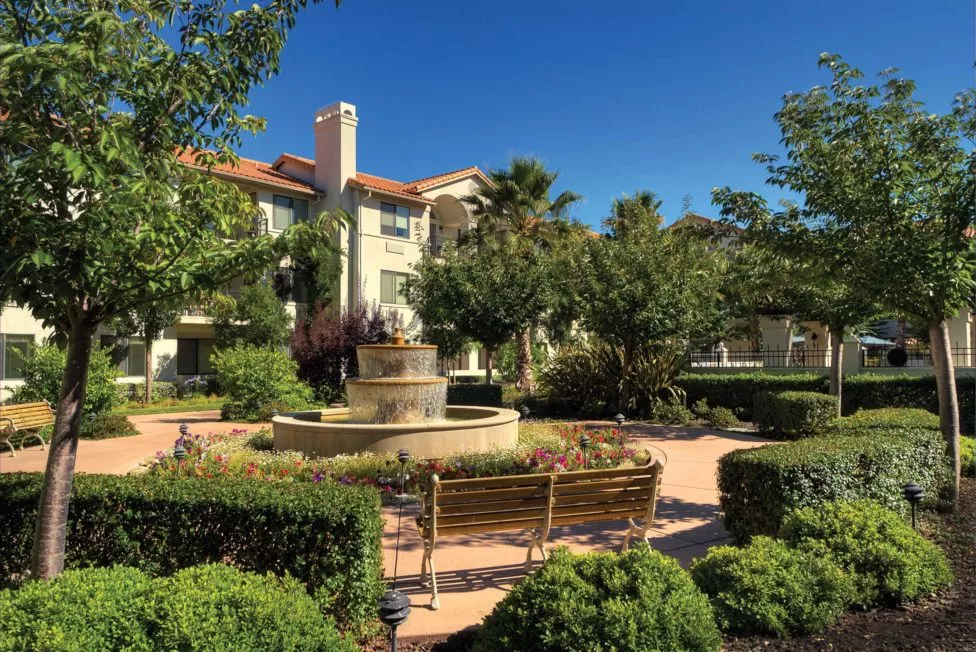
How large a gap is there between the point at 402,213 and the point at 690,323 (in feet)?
56.2

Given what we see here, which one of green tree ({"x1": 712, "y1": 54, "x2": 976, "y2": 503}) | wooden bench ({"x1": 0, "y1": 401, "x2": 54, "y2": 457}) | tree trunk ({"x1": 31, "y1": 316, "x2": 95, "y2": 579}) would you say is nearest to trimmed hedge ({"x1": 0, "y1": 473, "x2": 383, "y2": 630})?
tree trunk ({"x1": 31, "y1": 316, "x2": 95, "y2": 579})

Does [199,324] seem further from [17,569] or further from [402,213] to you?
[17,569]

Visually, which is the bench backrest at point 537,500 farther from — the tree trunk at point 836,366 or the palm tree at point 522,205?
the palm tree at point 522,205

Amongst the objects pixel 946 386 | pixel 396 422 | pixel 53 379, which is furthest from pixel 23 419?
pixel 946 386

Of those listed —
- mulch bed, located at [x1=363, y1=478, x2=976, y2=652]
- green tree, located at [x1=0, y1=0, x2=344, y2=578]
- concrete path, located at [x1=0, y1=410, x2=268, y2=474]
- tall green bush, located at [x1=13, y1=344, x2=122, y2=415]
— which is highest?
green tree, located at [x1=0, y1=0, x2=344, y2=578]

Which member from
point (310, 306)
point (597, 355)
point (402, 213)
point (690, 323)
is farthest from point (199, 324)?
point (690, 323)

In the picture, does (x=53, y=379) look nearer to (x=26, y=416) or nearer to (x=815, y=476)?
Answer: (x=26, y=416)

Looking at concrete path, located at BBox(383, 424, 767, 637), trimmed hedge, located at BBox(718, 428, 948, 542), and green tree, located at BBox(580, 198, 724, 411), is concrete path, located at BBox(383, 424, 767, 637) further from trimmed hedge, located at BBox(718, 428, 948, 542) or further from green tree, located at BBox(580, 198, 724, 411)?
green tree, located at BBox(580, 198, 724, 411)

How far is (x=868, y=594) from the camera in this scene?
391 centimetres

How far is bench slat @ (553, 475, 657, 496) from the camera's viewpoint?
523 centimetres

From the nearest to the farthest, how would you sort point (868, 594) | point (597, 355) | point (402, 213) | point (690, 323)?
point (868, 594), point (690, 323), point (597, 355), point (402, 213)

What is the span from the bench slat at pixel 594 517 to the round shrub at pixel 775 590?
130 cm

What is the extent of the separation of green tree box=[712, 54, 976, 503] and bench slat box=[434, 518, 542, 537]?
4.47 metres

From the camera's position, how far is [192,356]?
2661 cm
